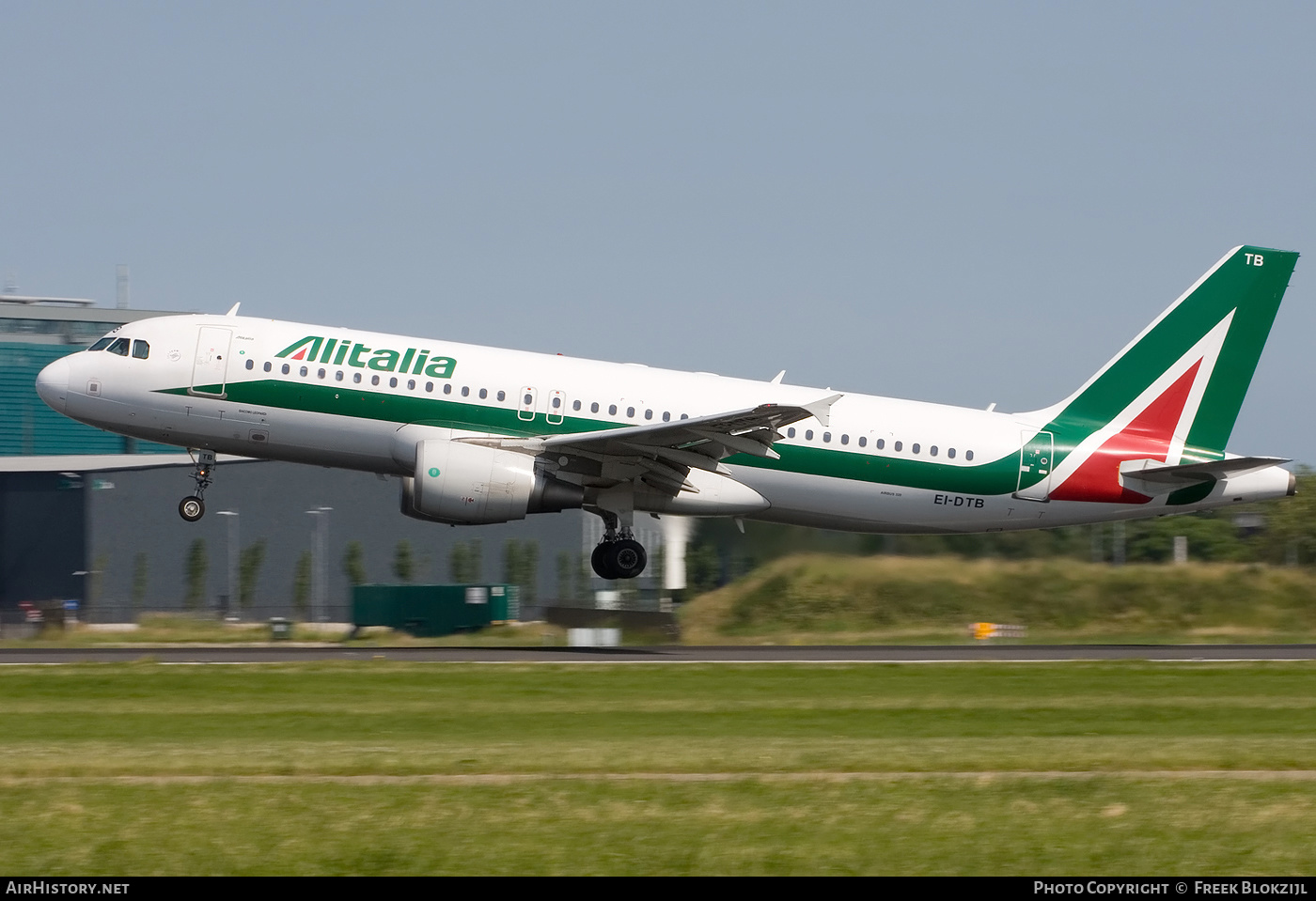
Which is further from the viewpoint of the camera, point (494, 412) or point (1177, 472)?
point (1177, 472)

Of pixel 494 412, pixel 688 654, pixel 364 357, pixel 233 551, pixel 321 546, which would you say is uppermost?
pixel 364 357

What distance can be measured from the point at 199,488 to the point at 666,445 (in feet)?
31.7

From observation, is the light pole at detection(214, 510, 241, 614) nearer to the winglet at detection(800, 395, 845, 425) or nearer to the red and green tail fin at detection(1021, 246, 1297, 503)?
the red and green tail fin at detection(1021, 246, 1297, 503)

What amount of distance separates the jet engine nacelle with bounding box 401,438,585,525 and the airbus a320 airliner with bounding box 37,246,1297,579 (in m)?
0.04

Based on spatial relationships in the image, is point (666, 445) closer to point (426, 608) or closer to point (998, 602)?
point (998, 602)

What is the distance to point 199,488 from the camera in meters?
29.0

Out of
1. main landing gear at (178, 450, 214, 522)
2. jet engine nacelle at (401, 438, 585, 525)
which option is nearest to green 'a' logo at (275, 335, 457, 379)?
jet engine nacelle at (401, 438, 585, 525)

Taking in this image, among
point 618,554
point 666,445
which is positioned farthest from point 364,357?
point 618,554

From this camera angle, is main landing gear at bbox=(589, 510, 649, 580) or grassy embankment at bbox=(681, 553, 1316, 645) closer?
main landing gear at bbox=(589, 510, 649, 580)

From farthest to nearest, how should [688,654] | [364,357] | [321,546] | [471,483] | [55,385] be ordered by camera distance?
[321,546], [55,385], [364,357], [688,654], [471,483]

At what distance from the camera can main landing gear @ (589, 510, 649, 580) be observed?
95.4ft

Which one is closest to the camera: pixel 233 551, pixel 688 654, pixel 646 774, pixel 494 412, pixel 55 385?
pixel 646 774

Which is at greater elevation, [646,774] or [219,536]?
[219,536]

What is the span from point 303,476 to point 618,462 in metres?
39.7
